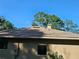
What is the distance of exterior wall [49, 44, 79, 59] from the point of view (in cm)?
2503

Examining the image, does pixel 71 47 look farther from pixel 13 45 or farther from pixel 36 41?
pixel 13 45

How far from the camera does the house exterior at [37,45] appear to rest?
2472 cm

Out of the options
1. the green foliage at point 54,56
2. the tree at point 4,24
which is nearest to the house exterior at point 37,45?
the green foliage at point 54,56

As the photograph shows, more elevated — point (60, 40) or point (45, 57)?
point (60, 40)

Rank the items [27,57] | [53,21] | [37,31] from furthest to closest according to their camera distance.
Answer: [53,21] → [37,31] → [27,57]

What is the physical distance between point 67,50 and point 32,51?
3.32 meters

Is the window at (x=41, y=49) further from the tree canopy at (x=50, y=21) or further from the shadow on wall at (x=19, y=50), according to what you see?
the tree canopy at (x=50, y=21)

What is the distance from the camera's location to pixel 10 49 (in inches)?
979

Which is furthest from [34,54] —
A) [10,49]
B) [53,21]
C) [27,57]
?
[53,21]

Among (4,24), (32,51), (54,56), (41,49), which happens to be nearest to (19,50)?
(32,51)

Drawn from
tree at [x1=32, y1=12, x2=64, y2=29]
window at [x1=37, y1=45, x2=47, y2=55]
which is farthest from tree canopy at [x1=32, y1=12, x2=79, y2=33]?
window at [x1=37, y1=45, x2=47, y2=55]

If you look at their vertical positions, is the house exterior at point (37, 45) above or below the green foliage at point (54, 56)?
above

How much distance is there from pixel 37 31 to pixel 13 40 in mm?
3291

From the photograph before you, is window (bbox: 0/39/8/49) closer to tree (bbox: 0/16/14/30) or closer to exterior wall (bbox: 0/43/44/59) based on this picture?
exterior wall (bbox: 0/43/44/59)
